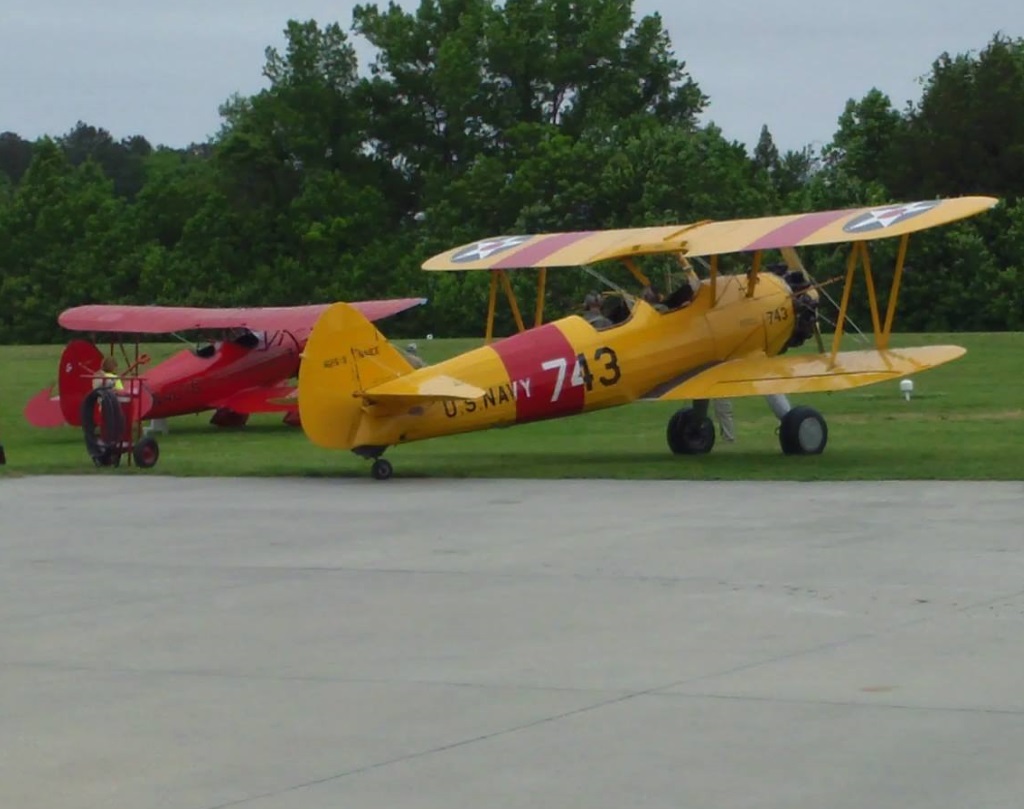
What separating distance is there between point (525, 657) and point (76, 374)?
16293mm

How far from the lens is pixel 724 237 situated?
774 inches

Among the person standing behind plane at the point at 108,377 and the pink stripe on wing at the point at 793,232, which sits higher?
the pink stripe on wing at the point at 793,232

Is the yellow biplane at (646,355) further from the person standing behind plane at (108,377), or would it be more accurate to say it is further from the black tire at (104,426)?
the person standing behind plane at (108,377)

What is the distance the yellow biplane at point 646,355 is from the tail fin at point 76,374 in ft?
16.3

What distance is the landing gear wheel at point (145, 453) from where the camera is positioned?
2039 centimetres

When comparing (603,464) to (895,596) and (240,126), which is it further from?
(240,126)

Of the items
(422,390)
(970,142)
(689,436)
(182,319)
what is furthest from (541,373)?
(970,142)

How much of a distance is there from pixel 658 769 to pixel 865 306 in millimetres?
52817

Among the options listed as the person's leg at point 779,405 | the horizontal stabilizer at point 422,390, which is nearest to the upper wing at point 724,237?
the person's leg at point 779,405

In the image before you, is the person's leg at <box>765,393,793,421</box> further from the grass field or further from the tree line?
the tree line

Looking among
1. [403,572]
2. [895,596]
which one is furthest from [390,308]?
[895,596]

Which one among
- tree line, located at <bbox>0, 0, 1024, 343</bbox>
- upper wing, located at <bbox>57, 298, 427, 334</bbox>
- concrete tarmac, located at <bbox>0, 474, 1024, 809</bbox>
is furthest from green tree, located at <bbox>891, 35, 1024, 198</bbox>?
concrete tarmac, located at <bbox>0, 474, 1024, 809</bbox>

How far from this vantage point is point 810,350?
130 feet

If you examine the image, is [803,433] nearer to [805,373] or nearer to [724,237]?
[805,373]
